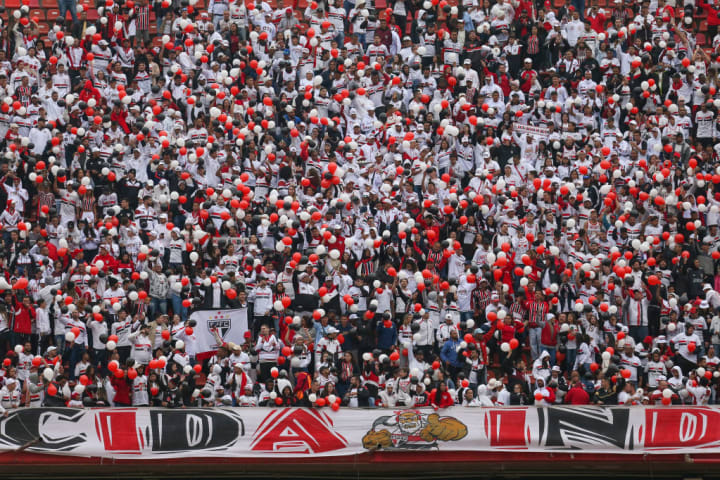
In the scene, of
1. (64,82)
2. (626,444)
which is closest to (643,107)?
(626,444)

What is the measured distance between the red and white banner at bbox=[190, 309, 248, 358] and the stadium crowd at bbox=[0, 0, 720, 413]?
12 cm

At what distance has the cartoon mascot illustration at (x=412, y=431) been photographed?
17.3 metres

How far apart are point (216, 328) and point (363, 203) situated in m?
3.22

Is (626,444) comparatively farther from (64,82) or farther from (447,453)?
(64,82)

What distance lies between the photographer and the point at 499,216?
2064 cm

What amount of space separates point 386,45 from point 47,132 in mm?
6027

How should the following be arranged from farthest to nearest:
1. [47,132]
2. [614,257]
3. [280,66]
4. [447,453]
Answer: [280,66]
[47,132]
[614,257]
[447,453]

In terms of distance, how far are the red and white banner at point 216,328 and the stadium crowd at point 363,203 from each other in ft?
0.41

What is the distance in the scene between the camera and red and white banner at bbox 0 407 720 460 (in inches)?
673

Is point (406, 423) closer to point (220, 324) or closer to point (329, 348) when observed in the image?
point (329, 348)

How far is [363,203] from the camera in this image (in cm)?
2072

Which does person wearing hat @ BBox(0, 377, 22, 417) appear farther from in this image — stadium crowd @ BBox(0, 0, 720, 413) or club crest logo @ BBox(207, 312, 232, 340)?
club crest logo @ BBox(207, 312, 232, 340)

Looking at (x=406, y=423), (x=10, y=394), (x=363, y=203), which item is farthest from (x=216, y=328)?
(x=363, y=203)

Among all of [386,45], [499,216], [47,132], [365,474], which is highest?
[386,45]
